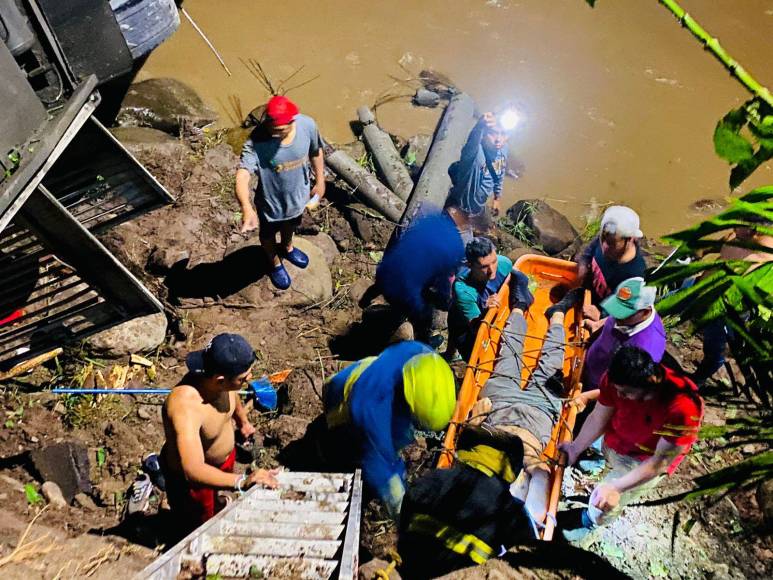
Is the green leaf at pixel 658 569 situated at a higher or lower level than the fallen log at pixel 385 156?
lower

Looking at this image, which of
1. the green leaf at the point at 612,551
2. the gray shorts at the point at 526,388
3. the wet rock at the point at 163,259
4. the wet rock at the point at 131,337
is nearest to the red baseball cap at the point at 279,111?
the wet rock at the point at 163,259

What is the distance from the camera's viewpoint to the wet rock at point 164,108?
7.54m

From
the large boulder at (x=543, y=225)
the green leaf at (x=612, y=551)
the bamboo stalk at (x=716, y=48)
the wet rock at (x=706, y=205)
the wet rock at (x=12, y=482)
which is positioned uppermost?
the bamboo stalk at (x=716, y=48)

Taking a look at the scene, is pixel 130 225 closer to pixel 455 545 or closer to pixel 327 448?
pixel 327 448

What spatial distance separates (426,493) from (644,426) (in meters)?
1.61

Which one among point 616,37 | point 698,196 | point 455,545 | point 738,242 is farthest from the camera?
point 616,37

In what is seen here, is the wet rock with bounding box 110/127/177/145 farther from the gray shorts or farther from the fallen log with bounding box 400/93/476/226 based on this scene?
the gray shorts

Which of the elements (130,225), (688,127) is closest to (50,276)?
(130,225)

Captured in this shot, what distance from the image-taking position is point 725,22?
10.4 metres

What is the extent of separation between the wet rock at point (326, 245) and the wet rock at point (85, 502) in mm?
3314

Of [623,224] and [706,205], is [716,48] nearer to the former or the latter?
[623,224]

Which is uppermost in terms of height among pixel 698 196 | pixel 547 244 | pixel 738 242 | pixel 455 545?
pixel 738 242

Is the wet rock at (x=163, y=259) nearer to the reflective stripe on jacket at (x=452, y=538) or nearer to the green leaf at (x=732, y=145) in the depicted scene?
the reflective stripe on jacket at (x=452, y=538)

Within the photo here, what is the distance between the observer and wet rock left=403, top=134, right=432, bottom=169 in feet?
25.8
